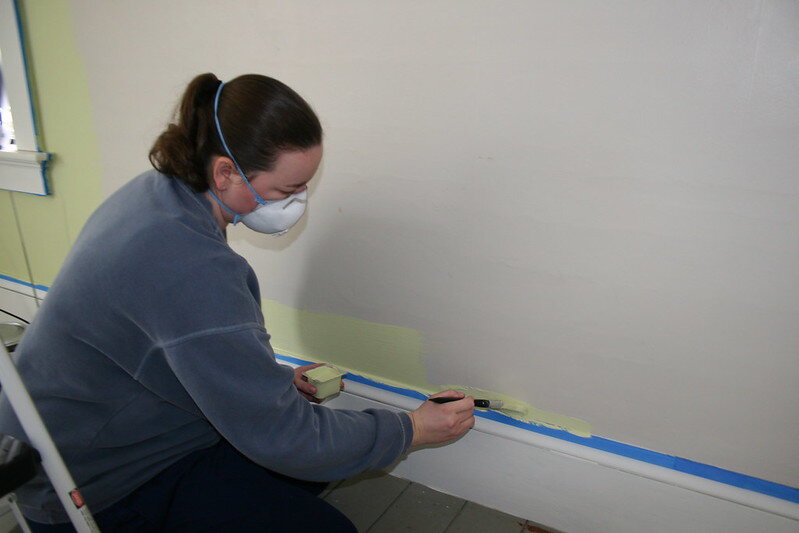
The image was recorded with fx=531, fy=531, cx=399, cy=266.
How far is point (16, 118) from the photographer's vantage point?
1820 millimetres

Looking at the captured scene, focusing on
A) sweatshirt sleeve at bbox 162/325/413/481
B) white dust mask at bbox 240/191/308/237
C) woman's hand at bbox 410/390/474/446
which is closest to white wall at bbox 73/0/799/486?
woman's hand at bbox 410/390/474/446

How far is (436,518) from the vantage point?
4.28ft

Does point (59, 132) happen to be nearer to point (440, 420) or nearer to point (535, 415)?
point (440, 420)

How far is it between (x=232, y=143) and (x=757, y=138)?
86cm

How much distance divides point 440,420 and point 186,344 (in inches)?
21.0

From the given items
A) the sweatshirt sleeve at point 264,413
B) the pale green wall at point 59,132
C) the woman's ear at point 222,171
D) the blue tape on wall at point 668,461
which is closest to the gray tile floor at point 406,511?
the blue tape on wall at point 668,461

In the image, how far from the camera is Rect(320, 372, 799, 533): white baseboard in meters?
1.07

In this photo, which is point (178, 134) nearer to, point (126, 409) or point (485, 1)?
point (126, 409)

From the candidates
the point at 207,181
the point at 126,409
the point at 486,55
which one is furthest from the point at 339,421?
the point at 486,55

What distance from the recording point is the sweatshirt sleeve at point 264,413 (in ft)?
2.62

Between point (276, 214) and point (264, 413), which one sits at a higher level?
point (276, 214)

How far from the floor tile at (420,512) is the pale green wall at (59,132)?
135 cm

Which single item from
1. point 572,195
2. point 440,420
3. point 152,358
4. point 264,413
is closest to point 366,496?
point 440,420

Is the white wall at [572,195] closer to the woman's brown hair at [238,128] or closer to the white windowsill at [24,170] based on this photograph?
the woman's brown hair at [238,128]
